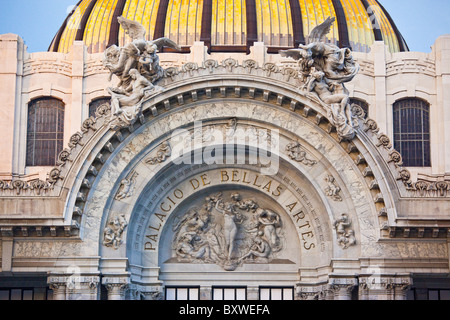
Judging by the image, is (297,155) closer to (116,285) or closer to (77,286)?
(116,285)

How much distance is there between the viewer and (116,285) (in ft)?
151

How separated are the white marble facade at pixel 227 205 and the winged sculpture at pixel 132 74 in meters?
0.44

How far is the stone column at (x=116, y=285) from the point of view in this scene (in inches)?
1806

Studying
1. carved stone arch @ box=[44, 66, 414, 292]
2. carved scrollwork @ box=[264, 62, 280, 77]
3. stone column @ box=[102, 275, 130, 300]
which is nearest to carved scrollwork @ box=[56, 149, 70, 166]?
carved stone arch @ box=[44, 66, 414, 292]

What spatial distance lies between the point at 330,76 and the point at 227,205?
651 cm

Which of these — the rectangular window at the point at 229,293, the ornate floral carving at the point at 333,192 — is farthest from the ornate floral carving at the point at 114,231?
the ornate floral carving at the point at 333,192

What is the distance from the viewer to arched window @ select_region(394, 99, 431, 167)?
5909 cm

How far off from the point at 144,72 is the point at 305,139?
660 centimetres

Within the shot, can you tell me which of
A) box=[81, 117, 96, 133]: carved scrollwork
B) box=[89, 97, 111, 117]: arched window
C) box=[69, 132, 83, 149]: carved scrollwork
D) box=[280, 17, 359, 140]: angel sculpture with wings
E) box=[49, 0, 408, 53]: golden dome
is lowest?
box=[69, 132, 83, 149]: carved scrollwork

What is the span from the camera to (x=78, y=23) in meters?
65.5

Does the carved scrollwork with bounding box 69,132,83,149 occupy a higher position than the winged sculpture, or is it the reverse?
the winged sculpture

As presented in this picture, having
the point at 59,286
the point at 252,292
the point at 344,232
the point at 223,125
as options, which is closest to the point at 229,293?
the point at 252,292

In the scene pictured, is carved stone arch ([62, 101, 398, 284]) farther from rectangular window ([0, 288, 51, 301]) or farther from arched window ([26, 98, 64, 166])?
arched window ([26, 98, 64, 166])

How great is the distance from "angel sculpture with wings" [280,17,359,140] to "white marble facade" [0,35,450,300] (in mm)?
471
